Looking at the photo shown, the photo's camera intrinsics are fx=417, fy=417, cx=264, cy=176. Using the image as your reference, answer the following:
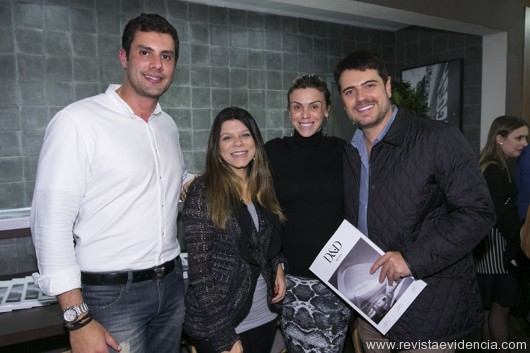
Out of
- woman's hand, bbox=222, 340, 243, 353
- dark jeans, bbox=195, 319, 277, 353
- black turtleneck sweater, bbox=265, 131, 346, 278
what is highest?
black turtleneck sweater, bbox=265, 131, 346, 278

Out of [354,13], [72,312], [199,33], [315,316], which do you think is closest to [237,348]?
[315,316]

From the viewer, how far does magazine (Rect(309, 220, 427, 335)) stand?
1503 millimetres

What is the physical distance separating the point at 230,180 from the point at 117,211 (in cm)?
44

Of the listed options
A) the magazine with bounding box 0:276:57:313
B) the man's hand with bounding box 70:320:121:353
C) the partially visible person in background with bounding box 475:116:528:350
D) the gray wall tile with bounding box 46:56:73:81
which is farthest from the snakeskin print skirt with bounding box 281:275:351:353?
the gray wall tile with bounding box 46:56:73:81

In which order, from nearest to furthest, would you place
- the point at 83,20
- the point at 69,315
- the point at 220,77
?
the point at 69,315 → the point at 83,20 → the point at 220,77

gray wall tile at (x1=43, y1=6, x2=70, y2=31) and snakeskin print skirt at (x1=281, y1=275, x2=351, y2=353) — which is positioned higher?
gray wall tile at (x1=43, y1=6, x2=70, y2=31)

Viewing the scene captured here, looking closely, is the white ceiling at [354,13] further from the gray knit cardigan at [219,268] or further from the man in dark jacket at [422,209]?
the gray knit cardigan at [219,268]

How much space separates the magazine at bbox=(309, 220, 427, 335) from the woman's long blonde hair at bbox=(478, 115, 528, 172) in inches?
65.1

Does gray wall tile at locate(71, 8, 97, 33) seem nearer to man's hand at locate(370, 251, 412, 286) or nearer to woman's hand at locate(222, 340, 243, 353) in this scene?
woman's hand at locate(222, 340, 243, 353)

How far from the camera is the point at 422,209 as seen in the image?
1481 millimetres

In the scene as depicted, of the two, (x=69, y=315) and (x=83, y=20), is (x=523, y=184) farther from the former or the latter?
(x=83, y=20)

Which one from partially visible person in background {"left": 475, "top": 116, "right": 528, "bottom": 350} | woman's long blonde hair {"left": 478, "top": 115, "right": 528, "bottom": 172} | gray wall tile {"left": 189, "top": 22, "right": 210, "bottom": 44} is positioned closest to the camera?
partially visible person in background {"left": 475, "top": 116, "right": 528, "bottom": 350}

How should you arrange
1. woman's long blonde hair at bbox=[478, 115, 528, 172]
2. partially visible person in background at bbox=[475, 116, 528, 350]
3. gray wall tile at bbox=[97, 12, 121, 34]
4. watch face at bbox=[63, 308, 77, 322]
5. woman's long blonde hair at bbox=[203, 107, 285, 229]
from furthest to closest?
gray wall tile at bbox=[97, 12, 121, 34], woman's long blonde hair at bbox=[478, 115, 528, 172], partially visible person in background at bbox=[475, 116, 528, 350], woman's long blonde hair at bbox=[203, 107, 285, 229], watch face at bbox=[63, 308, 77, 322]

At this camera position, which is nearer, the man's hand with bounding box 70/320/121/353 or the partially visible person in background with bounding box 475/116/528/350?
the man's hand with bounding box 70/320/121/353
